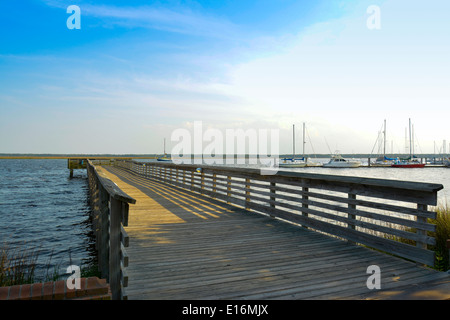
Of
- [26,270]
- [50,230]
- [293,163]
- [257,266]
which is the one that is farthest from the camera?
[293,163]

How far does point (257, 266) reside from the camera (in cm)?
417

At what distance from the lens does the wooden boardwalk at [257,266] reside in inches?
130

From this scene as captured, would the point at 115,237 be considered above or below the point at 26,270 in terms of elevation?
above

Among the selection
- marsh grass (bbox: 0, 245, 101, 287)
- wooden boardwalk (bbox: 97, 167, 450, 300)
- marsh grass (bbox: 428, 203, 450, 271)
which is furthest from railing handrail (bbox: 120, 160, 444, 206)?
marsh grass (bbox: 0, 245, 101, 287)

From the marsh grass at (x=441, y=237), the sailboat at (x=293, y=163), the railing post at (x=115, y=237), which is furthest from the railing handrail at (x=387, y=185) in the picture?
the sailboat at (x=293, y=163)

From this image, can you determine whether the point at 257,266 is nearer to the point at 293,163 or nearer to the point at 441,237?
the point at 441,237

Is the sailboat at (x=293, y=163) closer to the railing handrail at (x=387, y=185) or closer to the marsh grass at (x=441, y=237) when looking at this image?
the marsh grass at (x=441, y=237)

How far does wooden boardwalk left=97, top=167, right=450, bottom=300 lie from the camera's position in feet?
10.8

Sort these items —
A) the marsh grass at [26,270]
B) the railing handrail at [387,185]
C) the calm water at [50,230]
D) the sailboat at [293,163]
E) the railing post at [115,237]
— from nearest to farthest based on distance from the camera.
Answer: the railing post at [115,237] → the railing handrail at [387,185] → the marsh grass at [26,270] → the calm water at [50,230] → the sailboat at [293,163]

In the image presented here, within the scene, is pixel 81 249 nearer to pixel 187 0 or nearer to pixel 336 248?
pixel 336 248

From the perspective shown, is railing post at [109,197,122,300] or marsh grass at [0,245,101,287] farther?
marsh grass at [0,245,101,287]

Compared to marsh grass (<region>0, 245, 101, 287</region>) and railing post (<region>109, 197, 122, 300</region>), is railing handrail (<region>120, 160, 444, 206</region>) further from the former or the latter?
marsh grass (<region>0, 245, 101, 287</region>)

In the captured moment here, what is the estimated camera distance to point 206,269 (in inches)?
159

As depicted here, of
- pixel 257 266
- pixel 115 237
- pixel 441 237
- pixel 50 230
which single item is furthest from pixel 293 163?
pixel 115 237
